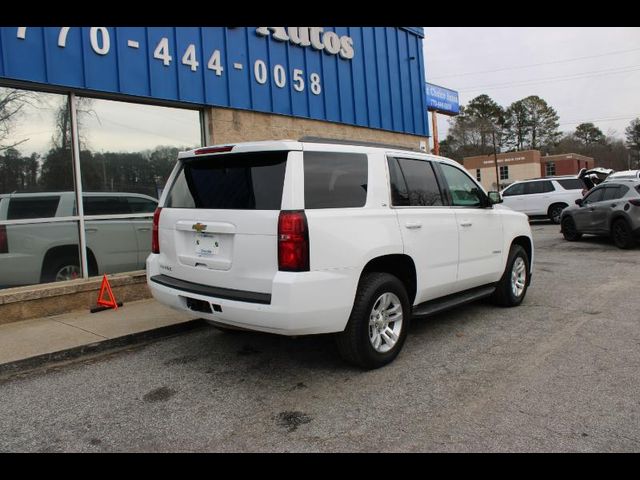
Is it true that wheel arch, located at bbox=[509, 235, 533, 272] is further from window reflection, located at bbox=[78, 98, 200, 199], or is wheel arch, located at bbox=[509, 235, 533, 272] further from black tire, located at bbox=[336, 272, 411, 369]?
window reflection, located at bbox=[78, 98, 200, 199]

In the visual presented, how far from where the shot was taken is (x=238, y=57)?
8430 millimetres

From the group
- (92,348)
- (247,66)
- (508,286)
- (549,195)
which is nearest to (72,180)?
(92,348)

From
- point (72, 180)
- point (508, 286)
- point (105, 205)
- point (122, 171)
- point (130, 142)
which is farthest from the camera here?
point (130, 142)

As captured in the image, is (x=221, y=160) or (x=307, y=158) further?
(x=221, y=160)

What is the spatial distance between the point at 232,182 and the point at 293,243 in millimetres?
840

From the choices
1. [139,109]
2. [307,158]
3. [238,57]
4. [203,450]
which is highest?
[238,57]

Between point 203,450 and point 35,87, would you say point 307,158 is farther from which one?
point 35,87

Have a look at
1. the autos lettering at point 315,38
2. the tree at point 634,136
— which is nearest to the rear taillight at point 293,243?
the autos lettering at point 315,38

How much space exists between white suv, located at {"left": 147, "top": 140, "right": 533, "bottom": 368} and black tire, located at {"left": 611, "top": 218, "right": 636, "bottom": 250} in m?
8.20

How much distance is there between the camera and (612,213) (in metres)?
11.7

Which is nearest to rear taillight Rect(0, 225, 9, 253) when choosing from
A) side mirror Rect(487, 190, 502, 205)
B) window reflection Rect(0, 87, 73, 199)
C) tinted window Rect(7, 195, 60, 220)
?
tinted window Rect(7, 195, 60, 220)

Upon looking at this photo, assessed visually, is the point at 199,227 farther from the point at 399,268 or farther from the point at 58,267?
the point at 58,267
